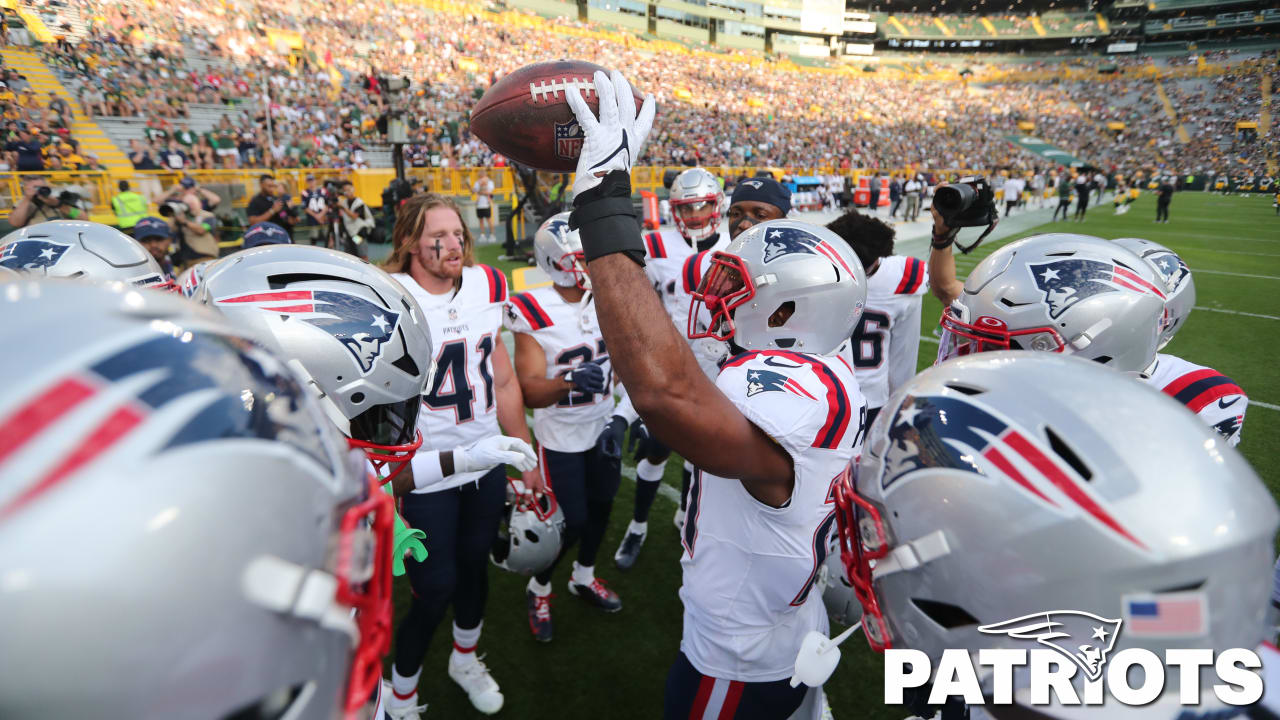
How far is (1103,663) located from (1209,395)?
2172 millimetres

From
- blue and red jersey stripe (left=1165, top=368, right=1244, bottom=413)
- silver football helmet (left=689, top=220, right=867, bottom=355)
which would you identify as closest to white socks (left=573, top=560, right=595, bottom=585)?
silver football helmet (left=689, top=220, right=867, bottom=355)

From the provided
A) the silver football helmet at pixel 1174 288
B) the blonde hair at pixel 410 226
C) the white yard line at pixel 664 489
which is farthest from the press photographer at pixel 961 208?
the white yard line at pixel 664 489

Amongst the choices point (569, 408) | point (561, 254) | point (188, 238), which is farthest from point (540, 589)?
point (188, 238)

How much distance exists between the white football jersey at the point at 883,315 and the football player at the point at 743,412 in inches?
69.6

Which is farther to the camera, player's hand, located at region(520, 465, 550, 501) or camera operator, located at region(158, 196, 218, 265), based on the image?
camera operator, located at region(158, 196, 218, 265)

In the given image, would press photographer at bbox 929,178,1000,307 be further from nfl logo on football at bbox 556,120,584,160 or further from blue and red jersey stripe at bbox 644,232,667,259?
blue and red jersey stripe at bbox 644,232,667,259

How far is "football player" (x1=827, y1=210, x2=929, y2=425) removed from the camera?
418 centimetres

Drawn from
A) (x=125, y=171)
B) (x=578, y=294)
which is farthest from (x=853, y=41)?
(x=578, y=294)

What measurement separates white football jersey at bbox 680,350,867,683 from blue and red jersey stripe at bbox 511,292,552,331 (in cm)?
203

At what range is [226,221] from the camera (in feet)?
43.0

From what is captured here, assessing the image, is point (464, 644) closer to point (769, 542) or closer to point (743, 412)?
point (769, 542)

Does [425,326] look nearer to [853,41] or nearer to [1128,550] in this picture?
[1128,550]

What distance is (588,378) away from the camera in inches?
146

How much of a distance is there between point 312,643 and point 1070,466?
1.21m
